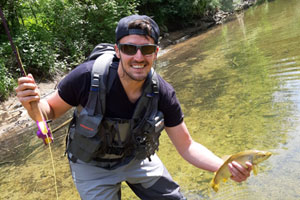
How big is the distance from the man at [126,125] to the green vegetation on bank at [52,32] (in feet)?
28.1

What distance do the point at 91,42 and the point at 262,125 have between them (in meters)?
13.7

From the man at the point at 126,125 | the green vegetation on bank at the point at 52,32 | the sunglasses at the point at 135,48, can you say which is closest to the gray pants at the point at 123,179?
the man at the point at 126,125

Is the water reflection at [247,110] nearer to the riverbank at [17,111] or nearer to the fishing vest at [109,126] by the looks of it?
the fishing vest at [109,126]

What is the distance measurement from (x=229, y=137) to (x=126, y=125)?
2889 mm

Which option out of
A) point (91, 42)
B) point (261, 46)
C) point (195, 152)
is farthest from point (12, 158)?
point (91, 42)

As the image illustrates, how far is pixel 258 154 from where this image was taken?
8.01 ft

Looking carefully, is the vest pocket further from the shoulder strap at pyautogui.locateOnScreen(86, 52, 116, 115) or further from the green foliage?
the green foliage

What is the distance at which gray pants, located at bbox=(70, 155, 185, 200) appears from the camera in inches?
112

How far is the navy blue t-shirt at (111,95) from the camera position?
2766 millimetres

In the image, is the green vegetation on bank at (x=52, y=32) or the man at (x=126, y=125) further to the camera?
the green vegetation on bank at (x=52, y=32)

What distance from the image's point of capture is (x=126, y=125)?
2836mm

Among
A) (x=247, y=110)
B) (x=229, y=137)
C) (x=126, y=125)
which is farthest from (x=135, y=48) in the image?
(x=247, y=110)

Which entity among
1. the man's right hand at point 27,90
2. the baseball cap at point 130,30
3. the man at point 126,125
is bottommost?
the man at point 126,125

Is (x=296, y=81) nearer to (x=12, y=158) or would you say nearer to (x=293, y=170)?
(x=293, y=170)
